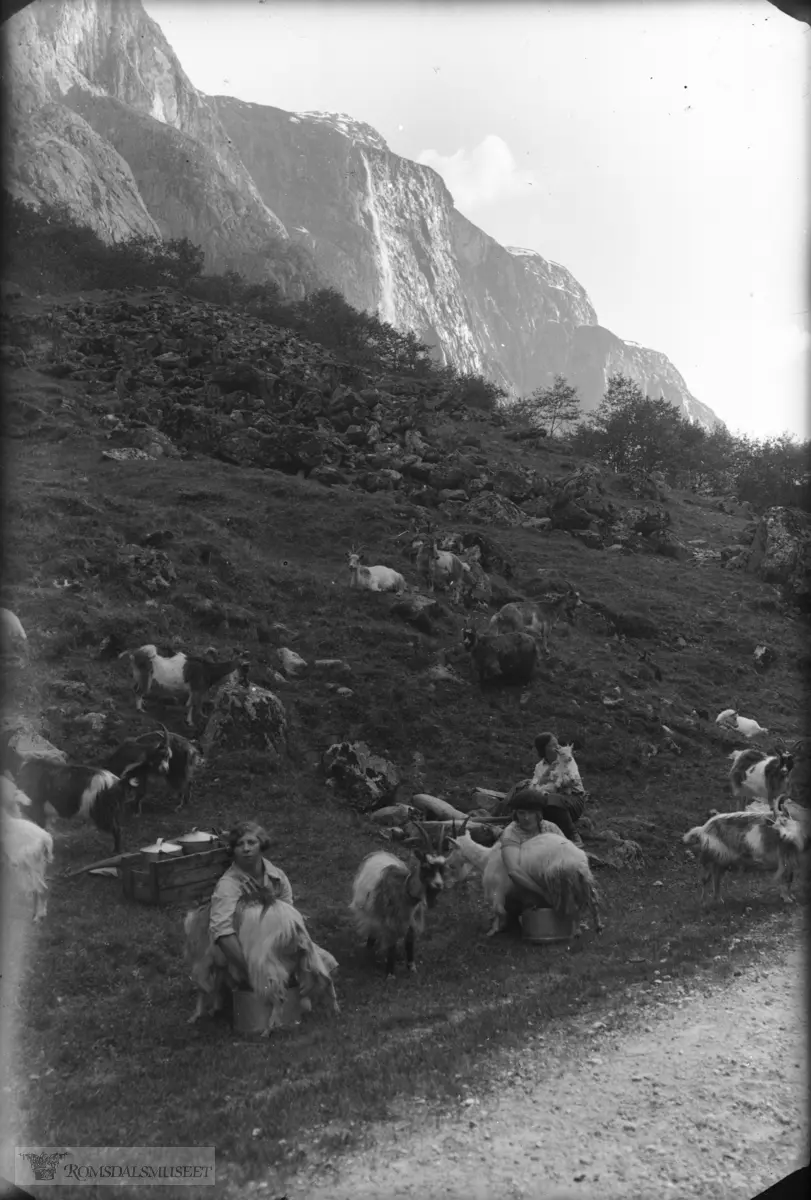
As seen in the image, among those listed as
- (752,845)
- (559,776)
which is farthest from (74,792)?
(752,845)

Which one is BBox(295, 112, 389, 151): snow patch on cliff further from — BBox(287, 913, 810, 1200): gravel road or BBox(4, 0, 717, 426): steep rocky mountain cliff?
BBox(287, 913, 810, 1200): gravel road

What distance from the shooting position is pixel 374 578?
790 inches

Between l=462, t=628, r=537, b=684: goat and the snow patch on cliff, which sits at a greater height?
the snow patch on cliff

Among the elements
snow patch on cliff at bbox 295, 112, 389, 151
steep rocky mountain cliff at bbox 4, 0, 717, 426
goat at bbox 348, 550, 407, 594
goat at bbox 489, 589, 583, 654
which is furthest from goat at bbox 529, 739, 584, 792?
snow patch on cliff at bbox 295, 112, 389, 151

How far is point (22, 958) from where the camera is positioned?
7.04 metres

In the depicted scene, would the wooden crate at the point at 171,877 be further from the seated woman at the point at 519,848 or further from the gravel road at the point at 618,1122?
the gravel road at the point at 618,1122

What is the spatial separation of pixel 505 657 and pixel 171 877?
9276 millimetres

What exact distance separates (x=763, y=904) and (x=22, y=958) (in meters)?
7.47

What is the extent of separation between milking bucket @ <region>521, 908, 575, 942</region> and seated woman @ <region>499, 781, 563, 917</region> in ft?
0.34

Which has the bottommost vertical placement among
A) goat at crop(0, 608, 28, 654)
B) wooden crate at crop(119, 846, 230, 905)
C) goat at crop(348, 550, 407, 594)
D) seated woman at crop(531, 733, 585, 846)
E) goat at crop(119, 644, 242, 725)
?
wooden crate at crop(119, 846, 230, 905)

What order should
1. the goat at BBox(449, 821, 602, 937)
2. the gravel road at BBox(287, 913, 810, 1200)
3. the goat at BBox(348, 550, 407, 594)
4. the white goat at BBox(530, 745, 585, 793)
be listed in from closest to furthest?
the gravel road at BBox(287, 913, 810, 1200)
the goat at BBox(449, 821, 602, 937)
the white goat at BBox(530, 745, 585, 793)
the goat at BBox(348, 550, 407, 594)

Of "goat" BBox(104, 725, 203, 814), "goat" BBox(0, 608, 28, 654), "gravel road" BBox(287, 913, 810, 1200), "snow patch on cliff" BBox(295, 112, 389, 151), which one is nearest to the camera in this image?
"gravel road" BBox(287, 913, 810, 1200)

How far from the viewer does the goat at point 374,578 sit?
65.5 feet

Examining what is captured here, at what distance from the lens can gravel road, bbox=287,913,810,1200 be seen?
170 inches
